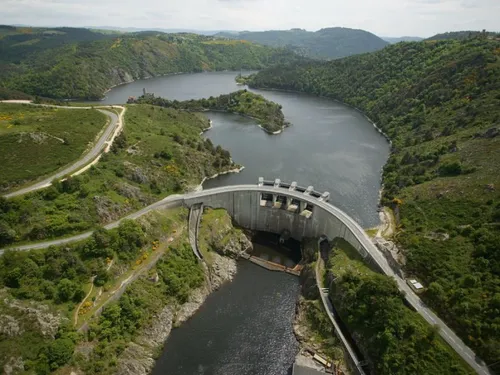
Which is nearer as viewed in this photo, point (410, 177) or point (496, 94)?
point (410, 177)

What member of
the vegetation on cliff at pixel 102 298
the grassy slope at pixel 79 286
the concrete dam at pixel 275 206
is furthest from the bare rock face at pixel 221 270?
the concrete dam at pixel 275 206

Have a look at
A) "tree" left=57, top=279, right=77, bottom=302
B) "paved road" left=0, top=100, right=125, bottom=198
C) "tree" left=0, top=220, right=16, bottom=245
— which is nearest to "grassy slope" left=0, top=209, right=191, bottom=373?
"tree" left=57, top=279, right=77, bottom=302

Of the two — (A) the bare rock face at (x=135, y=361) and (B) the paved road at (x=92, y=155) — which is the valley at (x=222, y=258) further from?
(B) the paved road at (x=92, y=155)

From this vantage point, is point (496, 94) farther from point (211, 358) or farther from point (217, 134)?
point (211, 358)

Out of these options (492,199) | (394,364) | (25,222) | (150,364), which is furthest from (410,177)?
(25,222)

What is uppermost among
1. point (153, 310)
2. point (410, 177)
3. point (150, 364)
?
point (410, 177)

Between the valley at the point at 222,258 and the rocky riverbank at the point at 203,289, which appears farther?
the rocky riverbank at the point at 203,289
